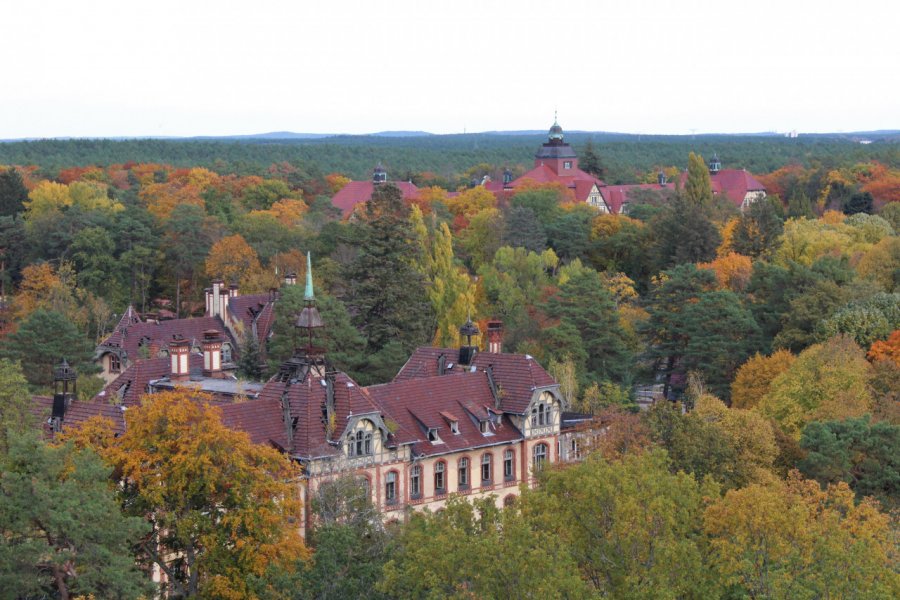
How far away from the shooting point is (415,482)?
155 ft

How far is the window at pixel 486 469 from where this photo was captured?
49581mm

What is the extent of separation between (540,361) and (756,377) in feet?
37.3

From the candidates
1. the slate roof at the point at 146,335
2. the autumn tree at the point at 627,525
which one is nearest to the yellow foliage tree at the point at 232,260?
the slate roof at the point at 146,335

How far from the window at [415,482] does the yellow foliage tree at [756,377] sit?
16850 millimetres

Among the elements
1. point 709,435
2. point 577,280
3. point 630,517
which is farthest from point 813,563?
point 577,280

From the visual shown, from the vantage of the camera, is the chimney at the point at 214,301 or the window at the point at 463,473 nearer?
the window at the point at 463,473


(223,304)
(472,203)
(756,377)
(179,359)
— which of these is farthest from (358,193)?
(179,359)

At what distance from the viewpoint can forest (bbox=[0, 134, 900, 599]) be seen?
1249 inches

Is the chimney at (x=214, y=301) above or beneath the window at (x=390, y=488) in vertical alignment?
above

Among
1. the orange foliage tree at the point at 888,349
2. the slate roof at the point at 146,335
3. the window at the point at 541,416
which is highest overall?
the orange foliage tree at the point at 888,349

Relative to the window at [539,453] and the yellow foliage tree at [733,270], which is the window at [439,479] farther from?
the yellow foliage tree at [733,270]

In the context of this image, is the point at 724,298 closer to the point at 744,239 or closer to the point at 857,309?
the point at 857,309

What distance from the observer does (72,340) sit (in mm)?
66750

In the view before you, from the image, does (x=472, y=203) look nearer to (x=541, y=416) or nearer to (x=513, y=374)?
(x=513, y=374)
